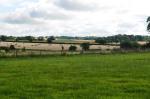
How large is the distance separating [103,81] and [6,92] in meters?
8.25

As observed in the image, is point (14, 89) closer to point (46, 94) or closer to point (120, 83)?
point (46, 94)

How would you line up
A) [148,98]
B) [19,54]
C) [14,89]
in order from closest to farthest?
[148,98]
[14,89]
[19,54]

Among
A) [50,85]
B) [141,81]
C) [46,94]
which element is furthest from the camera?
[141,81]

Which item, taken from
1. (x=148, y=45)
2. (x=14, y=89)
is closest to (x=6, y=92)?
(x=14, y=89)

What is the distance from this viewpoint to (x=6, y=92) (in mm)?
25547

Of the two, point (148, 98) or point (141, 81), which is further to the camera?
point (141, 81)

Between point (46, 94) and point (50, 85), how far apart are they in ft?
15.0

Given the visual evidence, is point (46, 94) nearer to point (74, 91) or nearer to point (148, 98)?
point (74, 91)

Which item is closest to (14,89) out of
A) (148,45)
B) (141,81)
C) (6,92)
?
(6,92)

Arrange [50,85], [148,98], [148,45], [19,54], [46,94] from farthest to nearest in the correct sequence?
[148,45], [19,54], [50,85], [46,94], [148,98]

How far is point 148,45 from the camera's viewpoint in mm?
125562

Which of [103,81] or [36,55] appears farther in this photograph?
[36,55]

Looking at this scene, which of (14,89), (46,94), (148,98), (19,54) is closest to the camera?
(148,98)

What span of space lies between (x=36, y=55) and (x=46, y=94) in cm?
5565
